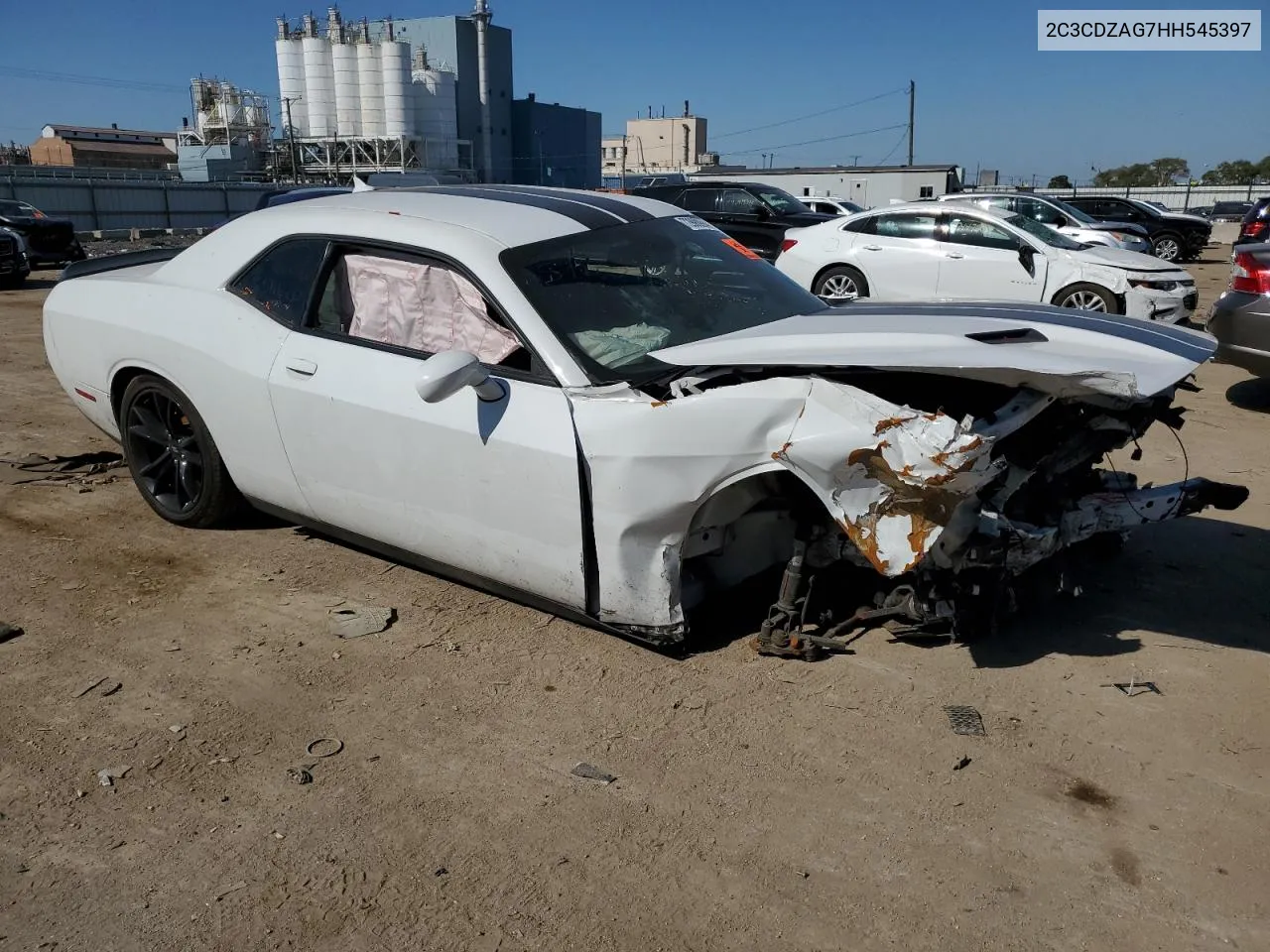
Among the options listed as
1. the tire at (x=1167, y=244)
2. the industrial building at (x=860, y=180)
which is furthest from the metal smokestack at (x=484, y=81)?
the tire at (x=1167, y=244)

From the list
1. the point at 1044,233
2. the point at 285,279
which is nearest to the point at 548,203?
the point at 285,279

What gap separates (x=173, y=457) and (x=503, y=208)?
A: 6.76 feet

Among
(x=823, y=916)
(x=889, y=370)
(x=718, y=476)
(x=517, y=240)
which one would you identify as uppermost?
(x=517, y=240)

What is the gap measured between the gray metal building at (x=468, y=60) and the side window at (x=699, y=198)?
51156 mm

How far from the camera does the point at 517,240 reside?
384cm

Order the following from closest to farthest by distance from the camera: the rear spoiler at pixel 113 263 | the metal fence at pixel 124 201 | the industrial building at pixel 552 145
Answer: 1. the rear spoiler at pixel 113 263
2. the metal fence at pixel 124 201
3. the industrial building at pixel 552 145

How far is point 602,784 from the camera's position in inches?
117

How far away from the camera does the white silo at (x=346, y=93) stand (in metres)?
62.3

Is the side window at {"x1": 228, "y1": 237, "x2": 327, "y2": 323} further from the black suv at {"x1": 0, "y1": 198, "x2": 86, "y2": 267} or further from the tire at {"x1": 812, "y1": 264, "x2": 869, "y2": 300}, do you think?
the black suv at {"x1": 0, "y1": 198, "x2": 86, "y2": 267}

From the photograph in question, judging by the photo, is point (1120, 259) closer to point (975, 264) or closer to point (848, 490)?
point (975, 264)

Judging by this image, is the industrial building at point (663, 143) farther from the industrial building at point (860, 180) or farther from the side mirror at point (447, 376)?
the side mirror at point (447, 376)

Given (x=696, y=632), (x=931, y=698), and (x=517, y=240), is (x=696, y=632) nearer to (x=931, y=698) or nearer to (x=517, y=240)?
(x=931, y=698)

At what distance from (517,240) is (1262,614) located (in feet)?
10.5

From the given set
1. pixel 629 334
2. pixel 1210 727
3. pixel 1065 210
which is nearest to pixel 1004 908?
pixel 1210 727
